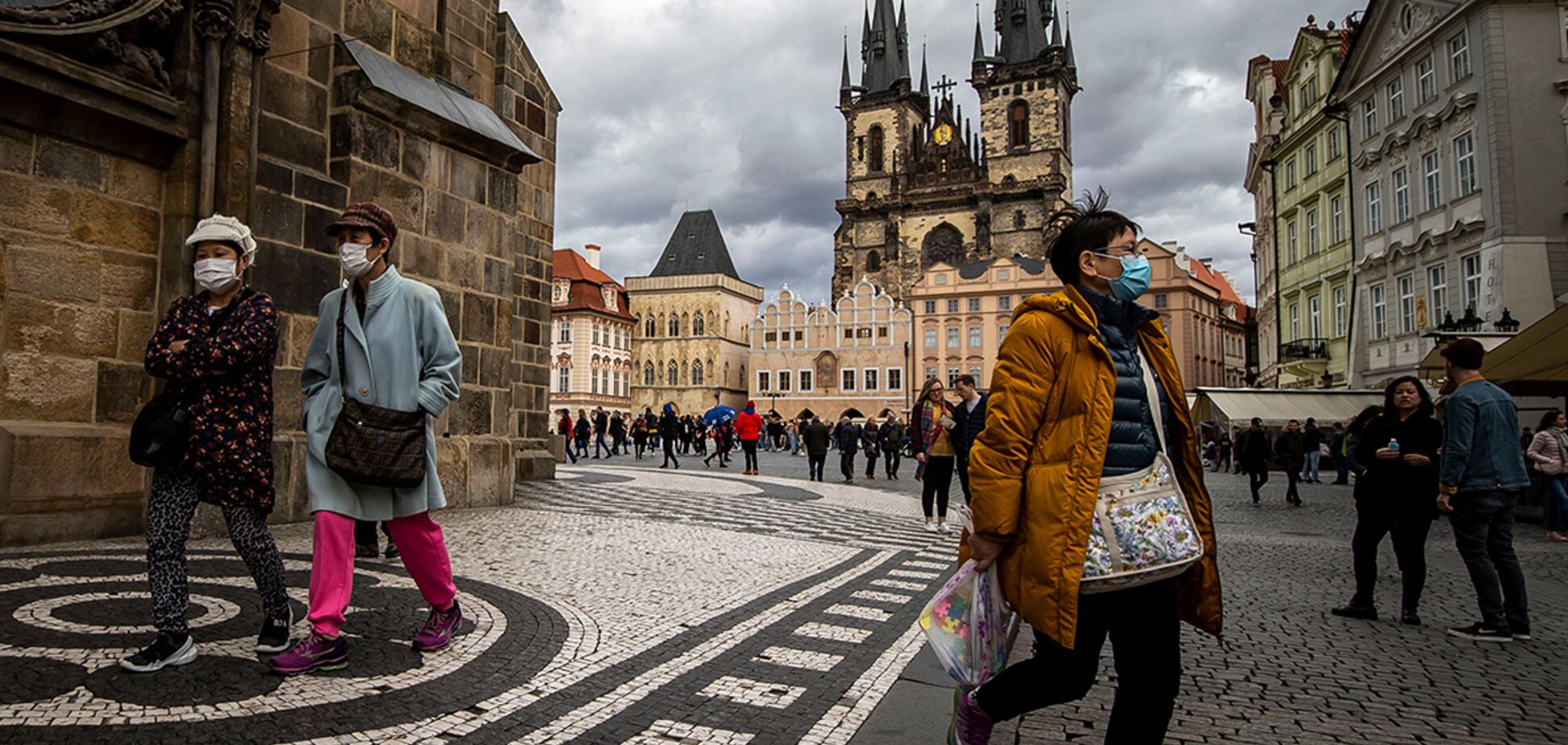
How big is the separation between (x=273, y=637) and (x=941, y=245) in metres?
79.2

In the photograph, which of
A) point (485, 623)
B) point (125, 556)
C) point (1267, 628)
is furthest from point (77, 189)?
point (1267, 628)

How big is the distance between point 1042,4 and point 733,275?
123ft

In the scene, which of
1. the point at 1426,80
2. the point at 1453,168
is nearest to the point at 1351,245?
the point at 1426,80

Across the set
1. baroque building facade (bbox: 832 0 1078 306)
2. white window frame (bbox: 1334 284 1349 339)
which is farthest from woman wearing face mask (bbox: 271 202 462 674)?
baroque building facade (bbox: 832 0 1078 306)

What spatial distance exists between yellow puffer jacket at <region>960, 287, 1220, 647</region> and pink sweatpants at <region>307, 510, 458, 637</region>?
7.75 feet

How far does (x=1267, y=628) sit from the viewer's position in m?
5.09

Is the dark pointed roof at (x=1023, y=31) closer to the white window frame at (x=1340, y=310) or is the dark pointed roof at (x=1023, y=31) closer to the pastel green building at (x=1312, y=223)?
the pastel green building at (x=1312, y=223)

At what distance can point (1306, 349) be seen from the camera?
3231 cm

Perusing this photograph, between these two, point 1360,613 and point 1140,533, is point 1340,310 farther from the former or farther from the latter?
point 1140,533

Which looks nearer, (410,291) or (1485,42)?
(410,291)

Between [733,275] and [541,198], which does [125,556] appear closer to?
[541,198]

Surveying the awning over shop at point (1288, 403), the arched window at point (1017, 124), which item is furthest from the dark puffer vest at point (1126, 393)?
the arched window at point (1017, 124)

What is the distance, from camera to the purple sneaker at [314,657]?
333 cm

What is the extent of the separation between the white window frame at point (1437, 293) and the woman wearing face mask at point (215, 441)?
1093 inches
